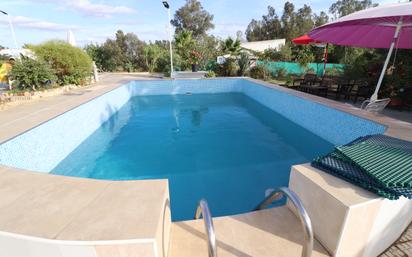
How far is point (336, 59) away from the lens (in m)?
18.9

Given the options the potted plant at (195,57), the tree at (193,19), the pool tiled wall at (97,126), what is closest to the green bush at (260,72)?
the potted plant at (195,57)

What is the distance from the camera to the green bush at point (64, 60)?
917 cm

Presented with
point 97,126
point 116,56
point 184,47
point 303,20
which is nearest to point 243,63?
point 184,47

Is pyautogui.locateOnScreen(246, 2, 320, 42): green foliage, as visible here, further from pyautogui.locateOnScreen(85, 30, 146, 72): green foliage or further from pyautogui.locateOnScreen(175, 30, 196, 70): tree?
pyautogui.locateOnScreen(85, 30, 146, 72): green foliage

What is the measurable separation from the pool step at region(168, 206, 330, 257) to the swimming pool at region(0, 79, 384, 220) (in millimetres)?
1330

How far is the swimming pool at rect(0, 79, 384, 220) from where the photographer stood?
156 inches

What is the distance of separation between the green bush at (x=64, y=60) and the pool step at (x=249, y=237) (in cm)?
1001

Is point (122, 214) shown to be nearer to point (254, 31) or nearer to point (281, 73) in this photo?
point (281, 73)

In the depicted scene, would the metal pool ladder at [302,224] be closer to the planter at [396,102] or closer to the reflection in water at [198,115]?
the reflection in water at [198,115]

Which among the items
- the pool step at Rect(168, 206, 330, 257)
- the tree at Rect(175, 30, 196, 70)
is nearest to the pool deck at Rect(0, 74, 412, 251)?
the pool step at Rect(168, 206, 330, 257)

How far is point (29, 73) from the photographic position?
7.72 metres

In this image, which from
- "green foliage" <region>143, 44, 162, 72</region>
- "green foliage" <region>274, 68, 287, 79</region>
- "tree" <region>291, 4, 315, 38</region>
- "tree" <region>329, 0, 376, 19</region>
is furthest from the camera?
"tree" <region>329, 0, 376, 19</region>

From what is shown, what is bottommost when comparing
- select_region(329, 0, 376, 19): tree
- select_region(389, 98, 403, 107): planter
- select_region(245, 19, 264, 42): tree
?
select_region(389, 98, 403, 107): planter

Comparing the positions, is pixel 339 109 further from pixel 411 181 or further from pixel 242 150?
pixel 411 181
